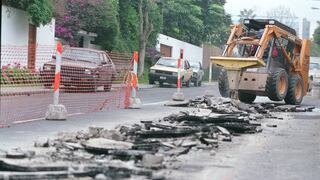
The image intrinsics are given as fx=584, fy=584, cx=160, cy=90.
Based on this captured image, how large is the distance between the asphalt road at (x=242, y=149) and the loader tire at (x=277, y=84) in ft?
14.3

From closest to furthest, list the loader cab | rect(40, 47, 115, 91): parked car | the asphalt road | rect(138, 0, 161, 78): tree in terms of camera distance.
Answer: the asphalt road
rect(40, 47, 115, 91): parked car
the loader cab
rect(138, 0, 161, 78): tree

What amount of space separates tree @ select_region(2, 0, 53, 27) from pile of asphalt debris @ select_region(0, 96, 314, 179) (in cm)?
1554

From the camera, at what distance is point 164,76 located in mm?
34781

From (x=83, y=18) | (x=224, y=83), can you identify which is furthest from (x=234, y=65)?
(x=83, y=18)

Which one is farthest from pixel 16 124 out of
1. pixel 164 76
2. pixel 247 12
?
pixel 247 12

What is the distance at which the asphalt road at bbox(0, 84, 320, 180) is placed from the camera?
24.1ft

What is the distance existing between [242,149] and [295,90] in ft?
38.4

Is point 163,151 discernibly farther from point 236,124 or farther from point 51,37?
point 51,37

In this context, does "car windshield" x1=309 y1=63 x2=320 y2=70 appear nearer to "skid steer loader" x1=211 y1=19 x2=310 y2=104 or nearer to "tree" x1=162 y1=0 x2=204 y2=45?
"tree" x1=162 y1=0 x2=204 y2=45

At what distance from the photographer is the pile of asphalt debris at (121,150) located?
643 centimetres

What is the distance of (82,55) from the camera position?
20656 mm

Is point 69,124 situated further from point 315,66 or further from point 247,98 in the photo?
point 315,66

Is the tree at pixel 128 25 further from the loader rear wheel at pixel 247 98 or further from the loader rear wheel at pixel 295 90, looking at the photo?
the loader rear wheel at pixel 295 90

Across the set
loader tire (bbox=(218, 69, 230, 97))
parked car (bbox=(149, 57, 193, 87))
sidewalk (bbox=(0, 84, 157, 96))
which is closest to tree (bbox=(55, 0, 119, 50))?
parked car (bbox=(149, 57, 193, 87))
